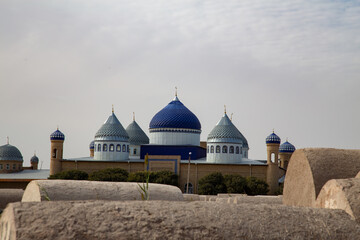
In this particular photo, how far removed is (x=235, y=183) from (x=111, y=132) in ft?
38.5

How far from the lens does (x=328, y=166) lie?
5.52 meters

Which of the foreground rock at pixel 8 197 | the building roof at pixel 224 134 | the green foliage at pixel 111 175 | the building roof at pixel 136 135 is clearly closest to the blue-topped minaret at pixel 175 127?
the building roof at pixel 224 134

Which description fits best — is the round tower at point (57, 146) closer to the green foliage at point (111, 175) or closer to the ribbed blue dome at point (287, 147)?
the green foliage at point (111, 175)

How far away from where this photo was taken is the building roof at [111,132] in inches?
1828

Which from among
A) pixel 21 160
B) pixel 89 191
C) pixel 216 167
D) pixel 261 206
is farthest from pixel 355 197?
Answer: pixel 21 160

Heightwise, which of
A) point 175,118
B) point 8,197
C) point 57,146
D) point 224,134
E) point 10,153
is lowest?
Answer: point 8,197

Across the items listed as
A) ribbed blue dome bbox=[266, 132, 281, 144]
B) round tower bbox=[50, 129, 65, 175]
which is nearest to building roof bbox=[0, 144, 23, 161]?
round tower bbox=[50, 129, 65, 175]

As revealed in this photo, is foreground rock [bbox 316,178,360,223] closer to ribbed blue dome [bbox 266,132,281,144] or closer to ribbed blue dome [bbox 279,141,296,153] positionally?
ribbed blue dome [bbox 266,132,281,144]

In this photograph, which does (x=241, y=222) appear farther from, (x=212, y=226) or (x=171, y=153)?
(x=171, y=153)

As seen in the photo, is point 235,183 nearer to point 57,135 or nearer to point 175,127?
point 175,127

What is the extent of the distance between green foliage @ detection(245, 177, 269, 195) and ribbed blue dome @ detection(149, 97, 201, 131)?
8.88m

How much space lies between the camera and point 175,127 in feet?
155

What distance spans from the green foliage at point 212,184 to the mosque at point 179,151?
84.1 inches

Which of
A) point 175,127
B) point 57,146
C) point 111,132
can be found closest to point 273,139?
point 175,127
